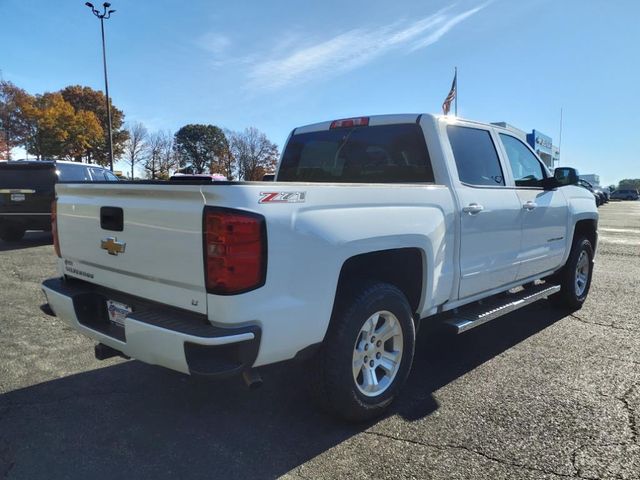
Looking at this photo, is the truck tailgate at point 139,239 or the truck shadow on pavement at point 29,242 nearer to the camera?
the truck tailgate at point 139,239

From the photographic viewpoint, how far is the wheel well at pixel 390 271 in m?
2.97

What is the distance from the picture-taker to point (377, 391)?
3.04 metres

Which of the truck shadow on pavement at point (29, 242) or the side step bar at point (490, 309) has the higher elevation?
the side step bar at point (490, 309)

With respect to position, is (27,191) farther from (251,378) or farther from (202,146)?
(202,146)

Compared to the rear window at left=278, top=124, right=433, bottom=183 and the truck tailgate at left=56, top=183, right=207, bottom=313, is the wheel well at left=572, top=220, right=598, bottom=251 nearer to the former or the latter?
the rear window at left=278, top=124, right=433, bottom=183

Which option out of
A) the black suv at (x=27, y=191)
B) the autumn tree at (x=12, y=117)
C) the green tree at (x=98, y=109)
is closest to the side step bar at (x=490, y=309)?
the black suv at (x=27, y=191)

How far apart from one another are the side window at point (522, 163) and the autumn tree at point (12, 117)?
174 ft

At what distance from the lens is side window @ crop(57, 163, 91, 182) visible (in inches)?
402

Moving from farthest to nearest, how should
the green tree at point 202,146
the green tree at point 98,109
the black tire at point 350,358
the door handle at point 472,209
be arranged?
the green tree at point 202,146 → the green tree at point 98,109 → the door handle at point 472,209 → the black tire at point 350,358

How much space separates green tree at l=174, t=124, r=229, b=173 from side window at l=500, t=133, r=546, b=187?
209 ft

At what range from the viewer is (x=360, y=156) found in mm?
4117

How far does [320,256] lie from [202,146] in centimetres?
6998

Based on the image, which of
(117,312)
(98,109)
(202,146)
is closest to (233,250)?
(117,312)

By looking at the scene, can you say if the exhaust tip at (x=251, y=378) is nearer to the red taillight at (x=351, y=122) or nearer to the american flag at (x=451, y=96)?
the red taillight at (x=351, y=122)
